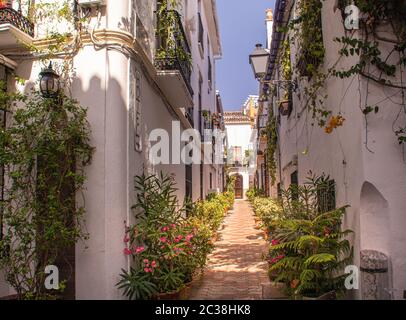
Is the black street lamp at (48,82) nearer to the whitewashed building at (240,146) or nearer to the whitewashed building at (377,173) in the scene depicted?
the whitewashed building at (377,173)

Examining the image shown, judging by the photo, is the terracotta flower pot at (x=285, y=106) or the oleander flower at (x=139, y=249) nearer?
the oleander flower at (x=139, y=249)

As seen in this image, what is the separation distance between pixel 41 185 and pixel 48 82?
1.39 metres

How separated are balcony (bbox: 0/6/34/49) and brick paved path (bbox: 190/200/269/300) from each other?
15.3 feet

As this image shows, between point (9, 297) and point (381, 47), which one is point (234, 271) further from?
point (381, 47)

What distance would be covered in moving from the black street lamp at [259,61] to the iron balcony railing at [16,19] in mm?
4650

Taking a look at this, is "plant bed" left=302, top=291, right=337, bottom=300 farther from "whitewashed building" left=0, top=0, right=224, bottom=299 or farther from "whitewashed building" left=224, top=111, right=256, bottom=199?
"whitewashed building" left=224, top=111, right=256, bottom=199

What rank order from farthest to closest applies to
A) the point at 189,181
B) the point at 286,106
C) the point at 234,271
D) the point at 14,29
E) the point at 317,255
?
the point at 189,181
the point at 286,106
the point at 234,271
the point at 14,29
the point at 317,255

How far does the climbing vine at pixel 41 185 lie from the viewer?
5023 millimetres

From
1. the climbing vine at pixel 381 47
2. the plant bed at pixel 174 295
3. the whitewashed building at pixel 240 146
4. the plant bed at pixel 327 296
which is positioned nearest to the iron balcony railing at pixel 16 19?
the plant bed at pixel 174 295

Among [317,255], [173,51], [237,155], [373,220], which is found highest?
[237,155]

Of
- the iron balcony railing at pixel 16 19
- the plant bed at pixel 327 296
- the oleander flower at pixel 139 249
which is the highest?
the iron balcony railing at pixel 16 19

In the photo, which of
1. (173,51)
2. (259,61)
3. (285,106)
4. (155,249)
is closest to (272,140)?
(285,106)

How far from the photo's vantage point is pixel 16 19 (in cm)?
567
